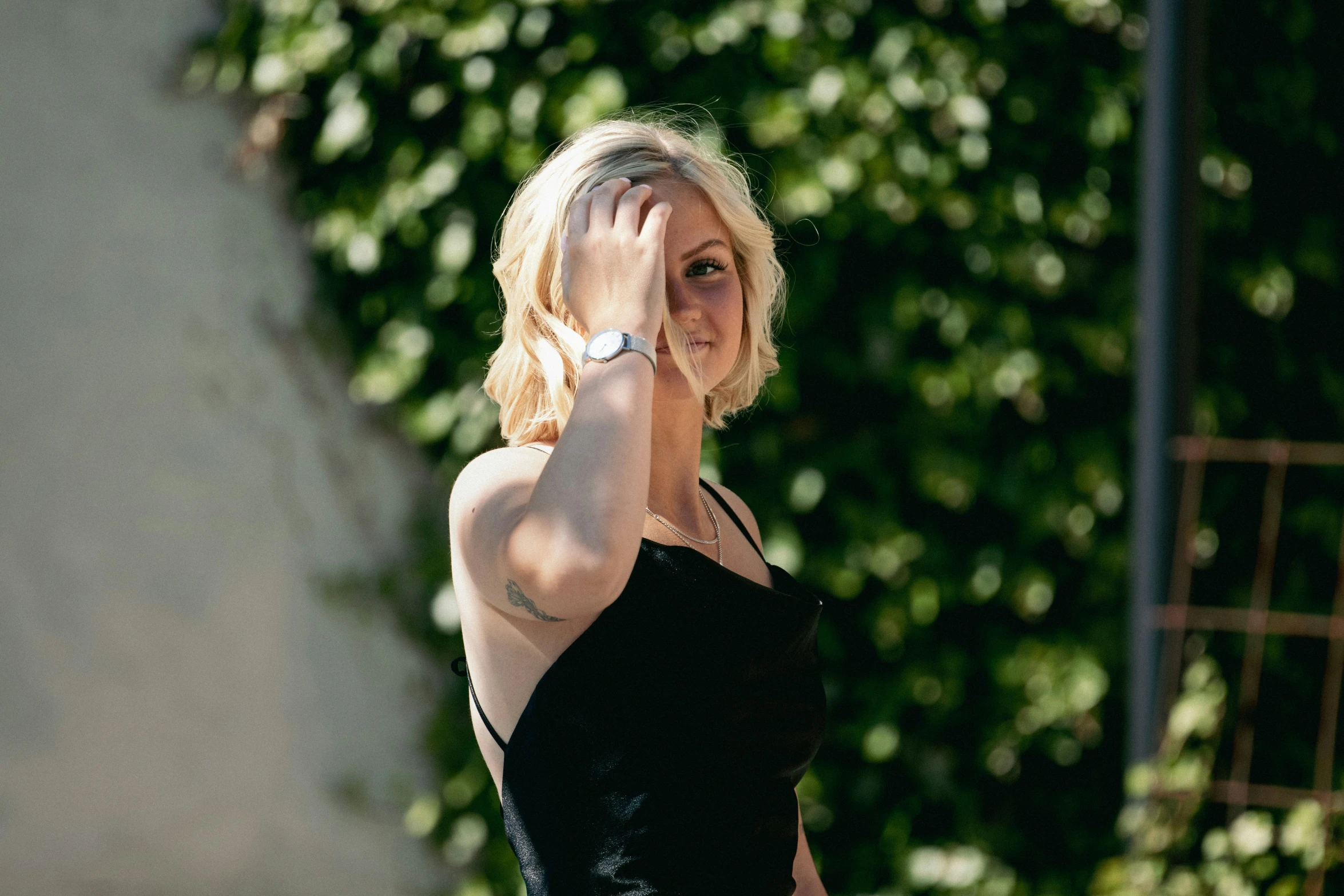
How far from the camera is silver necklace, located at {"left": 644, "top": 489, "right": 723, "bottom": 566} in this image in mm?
1567

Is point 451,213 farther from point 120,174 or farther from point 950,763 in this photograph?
point 950,763

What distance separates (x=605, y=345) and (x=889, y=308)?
192cm

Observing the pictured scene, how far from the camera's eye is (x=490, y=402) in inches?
124

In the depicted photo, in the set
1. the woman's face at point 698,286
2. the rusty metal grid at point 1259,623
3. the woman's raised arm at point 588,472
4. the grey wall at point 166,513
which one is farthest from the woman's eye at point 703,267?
the grey wall at point 166,513

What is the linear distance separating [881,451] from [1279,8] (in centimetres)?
162

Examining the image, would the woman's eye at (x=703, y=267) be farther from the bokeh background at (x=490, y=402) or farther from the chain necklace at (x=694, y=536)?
the bokeh background at (x=490, y=402)

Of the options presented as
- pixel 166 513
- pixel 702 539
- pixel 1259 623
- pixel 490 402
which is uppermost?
pixel 702 539

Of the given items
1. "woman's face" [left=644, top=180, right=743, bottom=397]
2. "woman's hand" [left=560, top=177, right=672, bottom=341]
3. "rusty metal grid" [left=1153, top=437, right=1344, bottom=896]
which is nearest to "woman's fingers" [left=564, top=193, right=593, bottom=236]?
"woman's hand" [left=560, top=177, right=672, bottom=341]

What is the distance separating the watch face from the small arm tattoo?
0.26 meters

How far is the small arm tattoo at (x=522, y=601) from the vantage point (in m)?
1.25

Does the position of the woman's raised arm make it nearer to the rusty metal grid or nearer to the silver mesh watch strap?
the silver mesh watch strap

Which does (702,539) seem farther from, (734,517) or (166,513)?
(166,513)

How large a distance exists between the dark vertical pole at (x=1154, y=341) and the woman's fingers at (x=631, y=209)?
1.64 metres

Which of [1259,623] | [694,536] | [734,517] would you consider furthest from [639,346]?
[1259,623]
